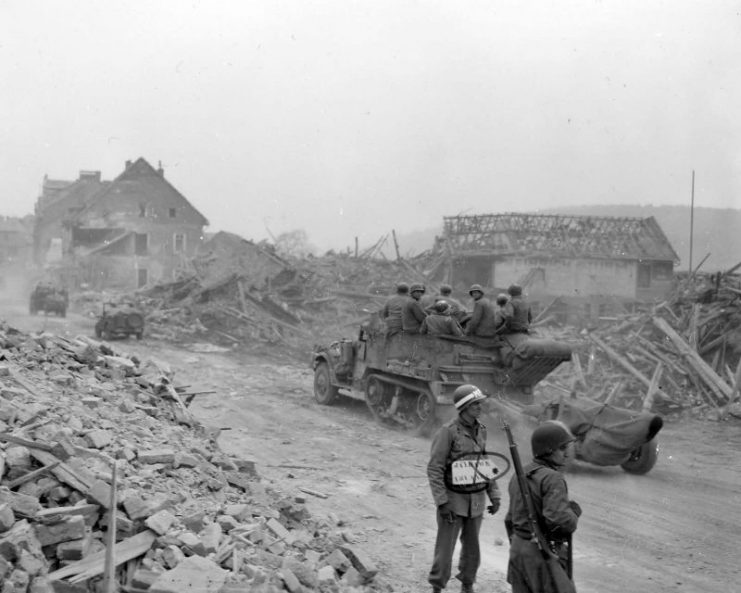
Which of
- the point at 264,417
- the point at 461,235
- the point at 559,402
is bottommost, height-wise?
the point at 264,417

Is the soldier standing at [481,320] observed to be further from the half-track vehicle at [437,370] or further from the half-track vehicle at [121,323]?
the half-track vehicle at [121,323]

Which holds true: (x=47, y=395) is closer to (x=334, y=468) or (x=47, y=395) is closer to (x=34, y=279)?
(x=334, y=468)

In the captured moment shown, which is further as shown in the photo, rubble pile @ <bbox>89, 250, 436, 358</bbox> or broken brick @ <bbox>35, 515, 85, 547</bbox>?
rubble pile @ <bbox>89, 250, 436, 358</bbox>

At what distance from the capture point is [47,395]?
9.15 m

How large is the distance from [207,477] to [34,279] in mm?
Result: 57698

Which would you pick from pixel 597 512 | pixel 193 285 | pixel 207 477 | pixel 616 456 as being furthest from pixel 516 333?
pixel 193 285

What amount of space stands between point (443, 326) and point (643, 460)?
4200 mm

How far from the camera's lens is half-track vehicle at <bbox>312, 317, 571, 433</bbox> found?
14.2 meters

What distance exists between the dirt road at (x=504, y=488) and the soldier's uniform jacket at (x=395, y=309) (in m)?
1.99

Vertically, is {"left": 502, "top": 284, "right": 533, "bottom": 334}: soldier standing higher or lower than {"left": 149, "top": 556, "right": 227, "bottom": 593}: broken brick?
higher

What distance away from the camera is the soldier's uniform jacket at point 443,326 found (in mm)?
14508

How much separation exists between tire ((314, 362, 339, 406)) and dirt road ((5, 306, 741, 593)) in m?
0.27

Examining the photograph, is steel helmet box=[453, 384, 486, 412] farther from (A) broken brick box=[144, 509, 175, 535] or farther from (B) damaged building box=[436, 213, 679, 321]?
(B) damaged building box=[436, 213, 679, 321]

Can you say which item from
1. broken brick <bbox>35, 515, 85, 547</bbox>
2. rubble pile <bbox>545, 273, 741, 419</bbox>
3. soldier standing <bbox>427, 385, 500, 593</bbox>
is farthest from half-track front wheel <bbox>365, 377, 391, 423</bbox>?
broken brick <bbox>35, 515, 85, 547</bbox>
